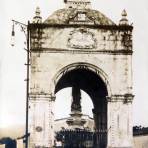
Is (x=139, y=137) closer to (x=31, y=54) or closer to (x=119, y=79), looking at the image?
(x=119, y=79)

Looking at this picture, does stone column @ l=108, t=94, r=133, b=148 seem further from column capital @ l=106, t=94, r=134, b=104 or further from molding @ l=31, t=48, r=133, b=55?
molding @ l=31, t=48, r=133, b=55

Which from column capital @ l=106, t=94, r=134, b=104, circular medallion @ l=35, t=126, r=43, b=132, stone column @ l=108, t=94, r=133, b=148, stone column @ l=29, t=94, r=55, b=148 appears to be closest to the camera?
stone column @ l=29, t=94, r=55, b=148

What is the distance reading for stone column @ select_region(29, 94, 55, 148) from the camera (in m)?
27.3

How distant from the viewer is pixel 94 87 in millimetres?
30734

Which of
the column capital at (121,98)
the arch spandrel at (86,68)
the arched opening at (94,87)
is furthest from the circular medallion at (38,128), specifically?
the column capital at (121,98)

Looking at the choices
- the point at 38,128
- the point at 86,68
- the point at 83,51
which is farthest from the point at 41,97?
the point at 83,51

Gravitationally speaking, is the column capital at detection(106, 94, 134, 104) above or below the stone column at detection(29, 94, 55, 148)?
above

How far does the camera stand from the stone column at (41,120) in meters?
27.3

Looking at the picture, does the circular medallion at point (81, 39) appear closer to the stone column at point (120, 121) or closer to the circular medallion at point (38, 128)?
the stone column at point (120, 121)

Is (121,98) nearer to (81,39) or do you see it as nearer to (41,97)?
(81,39)

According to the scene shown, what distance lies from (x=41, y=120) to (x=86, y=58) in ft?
12.0

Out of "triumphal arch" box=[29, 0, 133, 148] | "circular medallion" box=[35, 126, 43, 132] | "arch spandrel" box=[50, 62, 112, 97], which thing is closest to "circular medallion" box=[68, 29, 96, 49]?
"triumphal arch" box=[29, 0, 133, 148]

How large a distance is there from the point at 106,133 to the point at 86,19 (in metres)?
5.53

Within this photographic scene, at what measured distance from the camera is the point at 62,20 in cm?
2862
